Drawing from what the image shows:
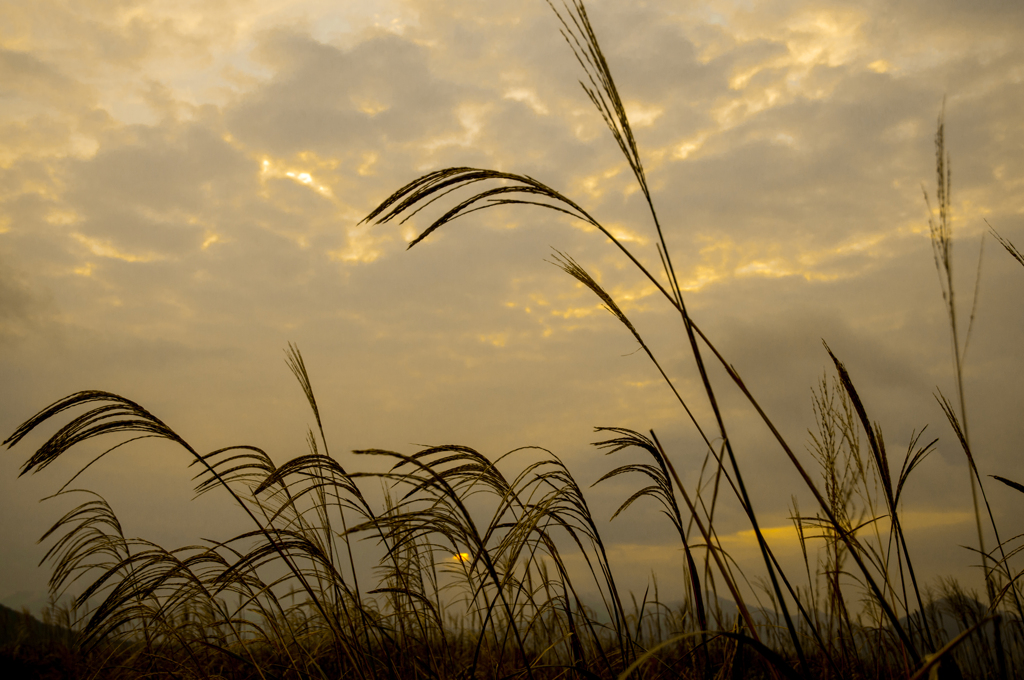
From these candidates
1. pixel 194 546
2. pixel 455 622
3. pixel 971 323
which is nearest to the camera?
pixel 971 323

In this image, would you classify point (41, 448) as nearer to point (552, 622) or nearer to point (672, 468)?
point (672, 468)

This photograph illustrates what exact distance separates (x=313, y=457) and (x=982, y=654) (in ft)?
18.9

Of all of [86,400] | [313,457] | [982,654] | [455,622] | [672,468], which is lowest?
[982,654]

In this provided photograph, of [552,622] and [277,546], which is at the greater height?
[277,546]

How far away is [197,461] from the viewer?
6.36ft

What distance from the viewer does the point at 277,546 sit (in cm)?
203

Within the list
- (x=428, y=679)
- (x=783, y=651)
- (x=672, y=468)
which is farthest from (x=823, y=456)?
(x=428, y=679)

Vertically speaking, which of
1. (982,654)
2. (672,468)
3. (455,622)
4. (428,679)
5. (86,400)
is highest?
(86,400)

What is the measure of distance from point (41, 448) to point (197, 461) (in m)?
0.42

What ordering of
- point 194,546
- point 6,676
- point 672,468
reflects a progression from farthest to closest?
point 6,676 → point 194,546 → point 672,468

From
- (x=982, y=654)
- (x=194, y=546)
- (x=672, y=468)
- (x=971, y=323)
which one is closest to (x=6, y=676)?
(x=194, y=546)

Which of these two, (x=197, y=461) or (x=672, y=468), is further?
(x=197, y=461)

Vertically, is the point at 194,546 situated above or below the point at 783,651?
above

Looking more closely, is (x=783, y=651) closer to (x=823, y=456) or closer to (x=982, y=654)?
(x=823, y=456)
